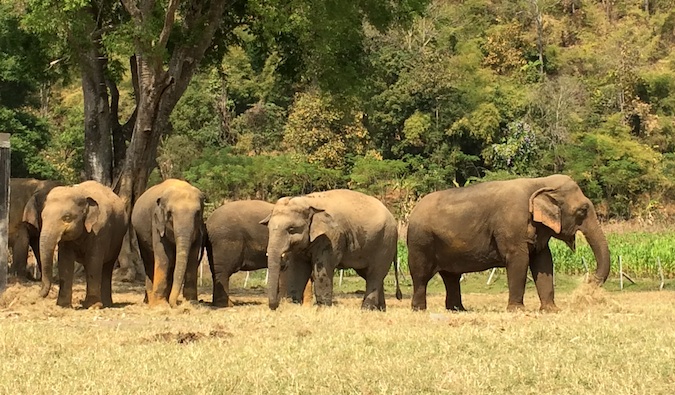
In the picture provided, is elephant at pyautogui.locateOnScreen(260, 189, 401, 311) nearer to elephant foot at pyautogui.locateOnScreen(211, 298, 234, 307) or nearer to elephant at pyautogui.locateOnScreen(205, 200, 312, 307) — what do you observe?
elephant foot at pyautogui.locateOnScreen(211, 298, 234, 307)

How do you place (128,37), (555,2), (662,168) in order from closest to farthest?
(128,37) → (662,168) → (555,2)

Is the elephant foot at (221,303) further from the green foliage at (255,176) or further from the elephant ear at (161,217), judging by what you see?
the green foliage at (255,176)

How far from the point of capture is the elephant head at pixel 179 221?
1453 cm

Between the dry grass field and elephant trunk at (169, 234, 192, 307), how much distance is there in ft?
5.82

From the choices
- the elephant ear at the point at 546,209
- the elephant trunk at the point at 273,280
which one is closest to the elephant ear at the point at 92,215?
the elephant trunk at the point at 273,280

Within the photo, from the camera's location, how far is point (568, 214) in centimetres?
1467

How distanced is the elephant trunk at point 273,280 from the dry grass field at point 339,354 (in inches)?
20.3

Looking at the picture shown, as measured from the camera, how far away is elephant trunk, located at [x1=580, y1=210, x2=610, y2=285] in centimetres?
1435

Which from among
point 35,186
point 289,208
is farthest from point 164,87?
point 289,208

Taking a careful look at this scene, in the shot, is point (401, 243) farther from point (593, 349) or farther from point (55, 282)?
point (593, 349)

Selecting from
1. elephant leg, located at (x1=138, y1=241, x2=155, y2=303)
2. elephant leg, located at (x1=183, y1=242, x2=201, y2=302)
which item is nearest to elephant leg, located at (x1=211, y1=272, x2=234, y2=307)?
elephant leg, located at (x1=183, y1=242, x2=201, y2=302)

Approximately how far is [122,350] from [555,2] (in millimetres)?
70830

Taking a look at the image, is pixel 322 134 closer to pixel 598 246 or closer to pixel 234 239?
pixel 234 239

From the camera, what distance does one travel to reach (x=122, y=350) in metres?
9.04
